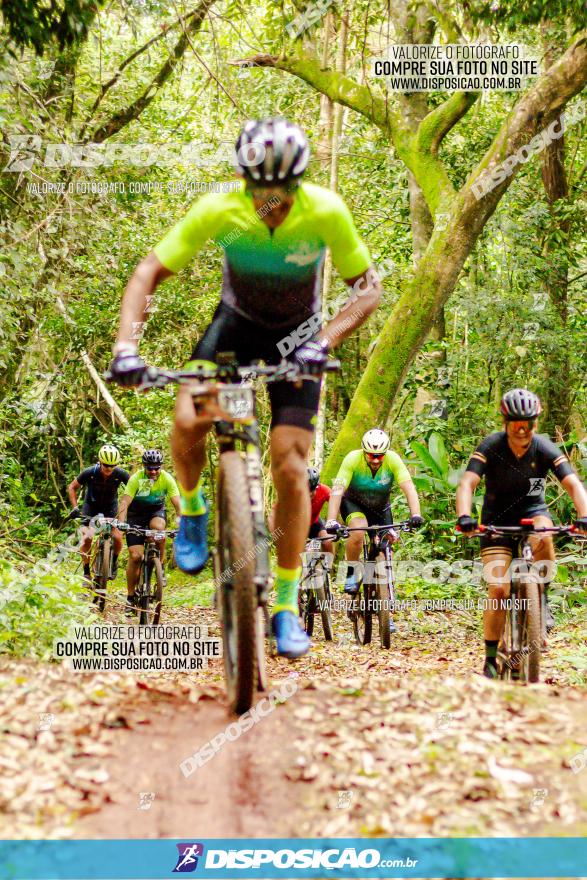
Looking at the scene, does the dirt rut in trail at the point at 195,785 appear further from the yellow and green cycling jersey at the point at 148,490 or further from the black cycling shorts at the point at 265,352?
the yellow and green cycling jersey at the point at 148,490

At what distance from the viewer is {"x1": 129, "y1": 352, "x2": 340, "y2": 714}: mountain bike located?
4457 millimetres

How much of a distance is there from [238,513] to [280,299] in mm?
1219

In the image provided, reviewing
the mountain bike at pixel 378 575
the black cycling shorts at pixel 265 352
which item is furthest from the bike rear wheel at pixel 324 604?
the black cycling shorts at pixel 265 352

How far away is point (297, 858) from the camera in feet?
14.3

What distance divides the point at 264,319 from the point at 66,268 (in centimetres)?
1198

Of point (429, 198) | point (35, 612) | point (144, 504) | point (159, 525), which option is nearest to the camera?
point (35, 612)

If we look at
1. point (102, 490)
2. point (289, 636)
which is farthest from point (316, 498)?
point (289, 636)

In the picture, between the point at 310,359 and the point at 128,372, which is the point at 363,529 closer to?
the point at 310,359

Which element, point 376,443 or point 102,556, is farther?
point 102,556

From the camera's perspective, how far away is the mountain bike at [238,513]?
4457 mm

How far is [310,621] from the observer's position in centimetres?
1255

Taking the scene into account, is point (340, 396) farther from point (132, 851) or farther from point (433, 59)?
point (132, 851)

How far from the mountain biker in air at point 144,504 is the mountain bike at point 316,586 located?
2026 mm

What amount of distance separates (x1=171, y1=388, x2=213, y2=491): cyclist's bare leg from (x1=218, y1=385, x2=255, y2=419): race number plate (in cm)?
16
